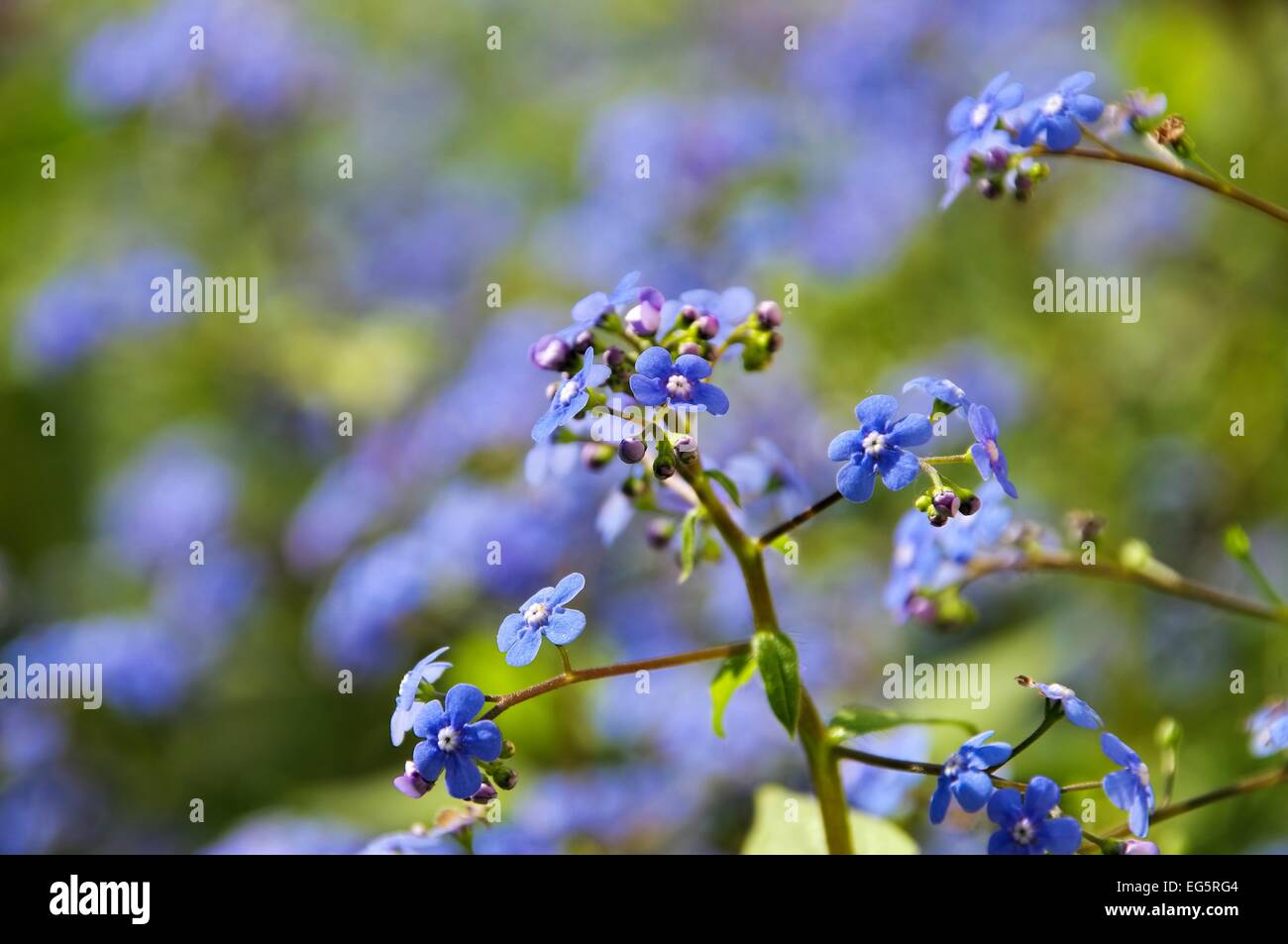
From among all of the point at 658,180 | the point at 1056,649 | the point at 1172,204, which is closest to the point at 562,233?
the point at 658,180

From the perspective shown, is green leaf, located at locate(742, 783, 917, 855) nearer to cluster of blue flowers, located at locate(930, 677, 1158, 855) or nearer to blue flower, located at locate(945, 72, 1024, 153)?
cluster of blue flowers, located at locate(930, 677, 1158, 855)

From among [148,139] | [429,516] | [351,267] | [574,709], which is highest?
[148,139]

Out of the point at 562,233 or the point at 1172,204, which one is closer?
the point at 1172,204

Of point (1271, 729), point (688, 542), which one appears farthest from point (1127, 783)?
point (688, 542)

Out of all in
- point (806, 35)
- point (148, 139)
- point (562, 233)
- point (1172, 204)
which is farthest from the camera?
point (806, 35)

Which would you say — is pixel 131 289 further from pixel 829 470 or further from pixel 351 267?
pixel 829 470

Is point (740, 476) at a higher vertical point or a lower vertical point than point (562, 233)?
lower

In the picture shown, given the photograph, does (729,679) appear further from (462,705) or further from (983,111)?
(983,111)

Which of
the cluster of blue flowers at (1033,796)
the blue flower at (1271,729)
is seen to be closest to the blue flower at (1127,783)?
the cluster of blue flowers at (1033,796)
